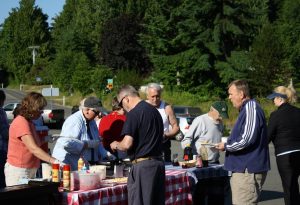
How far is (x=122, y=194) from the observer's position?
6078mm

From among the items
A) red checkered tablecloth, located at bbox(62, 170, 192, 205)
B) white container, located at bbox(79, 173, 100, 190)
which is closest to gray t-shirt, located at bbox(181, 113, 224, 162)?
red checkered tablecloth, located at bbox(62, 170, 192, 205)

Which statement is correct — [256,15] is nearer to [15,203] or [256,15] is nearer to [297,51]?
[297,51]

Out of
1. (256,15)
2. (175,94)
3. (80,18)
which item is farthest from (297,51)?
(80,18)

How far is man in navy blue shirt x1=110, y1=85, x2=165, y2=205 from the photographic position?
5.75 metres

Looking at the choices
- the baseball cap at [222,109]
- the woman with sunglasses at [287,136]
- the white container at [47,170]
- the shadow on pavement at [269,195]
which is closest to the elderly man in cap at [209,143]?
the baseball cap at [222,109]

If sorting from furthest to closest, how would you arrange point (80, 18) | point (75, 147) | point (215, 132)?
point (80, 18) < point (215, 132) < point (75, 147)

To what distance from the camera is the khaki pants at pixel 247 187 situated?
→ 237 inches

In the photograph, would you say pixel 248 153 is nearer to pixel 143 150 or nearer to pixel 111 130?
pixel 143 150

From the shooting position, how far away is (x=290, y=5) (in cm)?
7625

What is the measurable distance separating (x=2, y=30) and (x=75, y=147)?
110199 mm

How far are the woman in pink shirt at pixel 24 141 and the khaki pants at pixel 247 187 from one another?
1.93m

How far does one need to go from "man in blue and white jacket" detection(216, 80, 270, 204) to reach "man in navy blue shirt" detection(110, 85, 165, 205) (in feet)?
2.68

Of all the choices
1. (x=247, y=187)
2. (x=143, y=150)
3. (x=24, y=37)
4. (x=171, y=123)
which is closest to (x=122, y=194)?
(x=143, y=150)

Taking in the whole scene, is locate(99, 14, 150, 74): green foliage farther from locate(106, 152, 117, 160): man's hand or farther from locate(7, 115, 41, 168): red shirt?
locate(7, 115, 41, 168): red shirt
